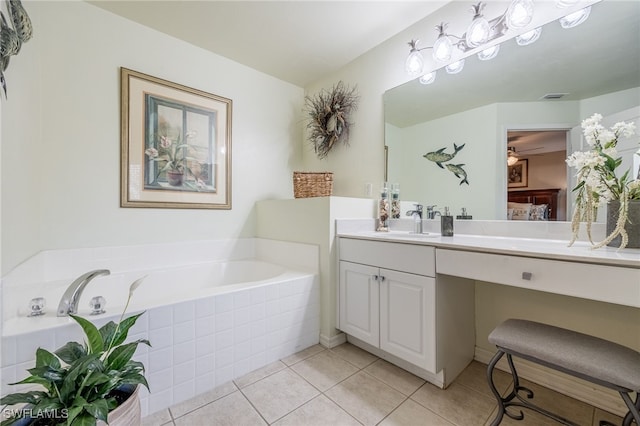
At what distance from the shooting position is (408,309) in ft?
4.86

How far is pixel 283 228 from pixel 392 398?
143 cm

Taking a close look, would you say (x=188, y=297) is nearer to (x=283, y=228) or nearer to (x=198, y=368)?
(x=198, y=368)

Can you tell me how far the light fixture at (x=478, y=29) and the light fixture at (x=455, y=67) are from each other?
12 cm

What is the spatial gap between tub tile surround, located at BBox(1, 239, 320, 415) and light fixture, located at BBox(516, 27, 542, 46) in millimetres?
1807

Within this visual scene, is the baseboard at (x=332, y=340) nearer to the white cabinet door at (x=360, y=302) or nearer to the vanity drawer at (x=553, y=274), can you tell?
the white cabinet door at (x=360, y=302)

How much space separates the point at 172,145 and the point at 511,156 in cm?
242

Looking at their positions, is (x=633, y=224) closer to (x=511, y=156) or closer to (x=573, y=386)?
(x=511, y=156)

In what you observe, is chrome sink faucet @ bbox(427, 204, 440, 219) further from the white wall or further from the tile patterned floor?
the white wall

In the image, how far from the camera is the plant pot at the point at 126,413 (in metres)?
0.73

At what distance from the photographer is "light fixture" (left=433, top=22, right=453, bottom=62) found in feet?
5.89

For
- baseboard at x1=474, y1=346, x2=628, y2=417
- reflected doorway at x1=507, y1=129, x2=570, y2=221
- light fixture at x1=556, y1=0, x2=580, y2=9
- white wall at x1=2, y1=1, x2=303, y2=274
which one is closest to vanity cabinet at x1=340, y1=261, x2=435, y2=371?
baseboard at x1=474, y1=346, x2=628, y2=417

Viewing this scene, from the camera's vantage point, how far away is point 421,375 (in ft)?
5.02

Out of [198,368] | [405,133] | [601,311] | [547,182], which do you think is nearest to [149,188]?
[198,368]

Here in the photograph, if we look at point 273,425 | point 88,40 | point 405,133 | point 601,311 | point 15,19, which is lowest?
point 273,425
